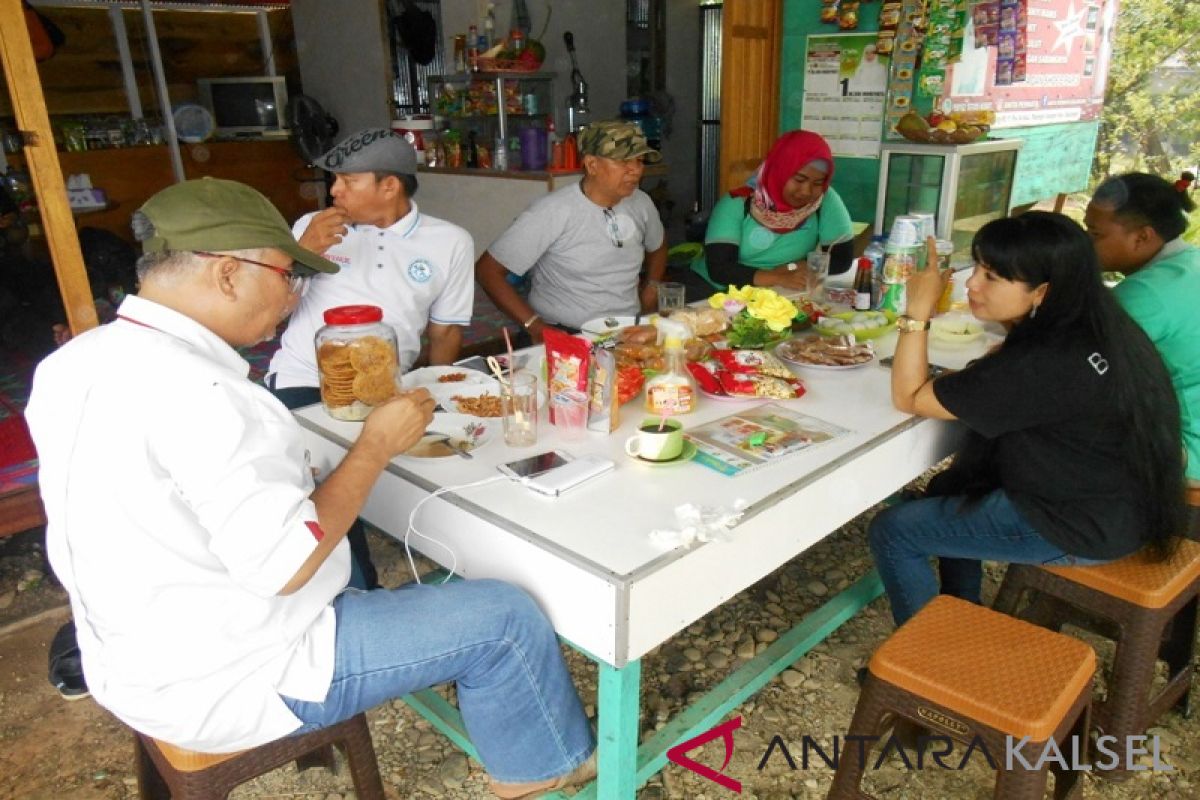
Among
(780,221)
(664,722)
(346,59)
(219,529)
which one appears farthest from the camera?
(346,59)

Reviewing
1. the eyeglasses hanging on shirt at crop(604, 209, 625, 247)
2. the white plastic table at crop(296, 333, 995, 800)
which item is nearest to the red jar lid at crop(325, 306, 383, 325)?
the white plastic table at crop(296, 333, 995, 800)

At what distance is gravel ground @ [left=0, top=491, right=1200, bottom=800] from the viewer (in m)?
1.92

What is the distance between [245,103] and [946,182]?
18.3ft

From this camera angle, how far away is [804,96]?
5.68 m

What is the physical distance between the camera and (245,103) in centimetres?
690

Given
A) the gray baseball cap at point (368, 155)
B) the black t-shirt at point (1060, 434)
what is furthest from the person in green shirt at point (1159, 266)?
the gray baseball cap at point (368, 155)

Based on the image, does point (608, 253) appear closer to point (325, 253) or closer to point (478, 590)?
point (325, 253)

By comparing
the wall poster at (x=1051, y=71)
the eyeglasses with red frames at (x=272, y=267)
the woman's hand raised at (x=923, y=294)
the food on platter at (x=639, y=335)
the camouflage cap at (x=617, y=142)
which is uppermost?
the wall poster at (x=1051, y=71)

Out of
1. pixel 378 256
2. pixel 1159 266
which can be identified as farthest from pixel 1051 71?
pixel 378 256

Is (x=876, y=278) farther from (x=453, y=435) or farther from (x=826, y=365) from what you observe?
(x=453, y=435)

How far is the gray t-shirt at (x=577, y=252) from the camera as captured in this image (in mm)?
3020

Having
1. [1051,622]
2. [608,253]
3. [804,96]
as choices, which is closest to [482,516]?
[1051,622]

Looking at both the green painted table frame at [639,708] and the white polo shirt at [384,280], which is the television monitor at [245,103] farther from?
the green painted table frame at [639,708]

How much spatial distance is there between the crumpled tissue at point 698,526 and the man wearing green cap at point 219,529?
265 mm
